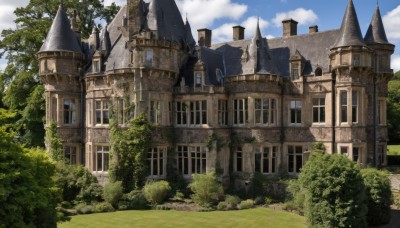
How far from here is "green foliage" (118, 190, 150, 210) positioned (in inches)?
1166

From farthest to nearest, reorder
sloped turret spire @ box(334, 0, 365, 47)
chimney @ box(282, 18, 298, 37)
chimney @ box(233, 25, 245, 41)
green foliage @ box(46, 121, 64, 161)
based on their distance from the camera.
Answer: chimney @ box(233, 25, 245, 41) → chimney @ box(282, 18, 298, 37) → green foliage @ box(46, 121, 64, 161) → sloped turret spire @ box(334, 0, 365, 47)

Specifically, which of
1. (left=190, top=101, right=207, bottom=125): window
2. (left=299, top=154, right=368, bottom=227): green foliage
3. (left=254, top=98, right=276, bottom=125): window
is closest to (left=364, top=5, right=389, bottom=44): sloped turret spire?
(left=254, top=98, right=276, bottom=125): window

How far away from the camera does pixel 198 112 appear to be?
33.8m

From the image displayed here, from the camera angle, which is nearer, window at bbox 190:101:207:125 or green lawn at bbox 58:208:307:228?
green lawn at bbox 58:208:307:228

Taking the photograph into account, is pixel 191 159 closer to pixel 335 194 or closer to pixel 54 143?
pixel 54 143

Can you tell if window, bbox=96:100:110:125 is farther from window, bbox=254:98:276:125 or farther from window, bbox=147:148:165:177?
window, bbox=254:98:276:125

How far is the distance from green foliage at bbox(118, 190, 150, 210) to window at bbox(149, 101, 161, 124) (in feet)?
18.3

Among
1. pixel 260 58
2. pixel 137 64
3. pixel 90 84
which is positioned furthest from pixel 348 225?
pixel 90 84

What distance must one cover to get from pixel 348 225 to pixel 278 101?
42.5ft

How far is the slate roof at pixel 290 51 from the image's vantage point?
34.1 meters

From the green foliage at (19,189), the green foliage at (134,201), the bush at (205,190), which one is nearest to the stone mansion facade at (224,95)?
the bush at (205,190)

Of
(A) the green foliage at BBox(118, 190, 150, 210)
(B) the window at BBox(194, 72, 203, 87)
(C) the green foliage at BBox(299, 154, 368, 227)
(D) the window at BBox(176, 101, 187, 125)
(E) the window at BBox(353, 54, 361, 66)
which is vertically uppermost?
(E) the window at BBox(353, 54, 361, 66)

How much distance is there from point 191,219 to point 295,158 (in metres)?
11.2

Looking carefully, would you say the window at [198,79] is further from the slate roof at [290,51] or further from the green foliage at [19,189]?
the green foliage at [19,189]
